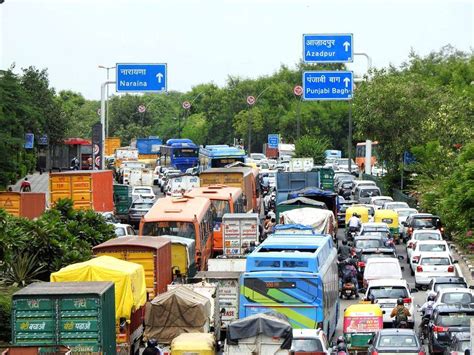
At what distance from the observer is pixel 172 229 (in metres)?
38.5

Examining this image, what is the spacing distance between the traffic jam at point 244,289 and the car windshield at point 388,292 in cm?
3

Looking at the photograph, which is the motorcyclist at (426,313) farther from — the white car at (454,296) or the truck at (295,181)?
the truck at (295,181)

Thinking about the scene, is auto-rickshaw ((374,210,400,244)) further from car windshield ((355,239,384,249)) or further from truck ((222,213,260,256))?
truck ((222,213,260,256))

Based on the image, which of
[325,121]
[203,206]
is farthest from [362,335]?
[325,121]

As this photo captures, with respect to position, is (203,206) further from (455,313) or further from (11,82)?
(11,82)

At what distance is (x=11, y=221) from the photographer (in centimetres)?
3328

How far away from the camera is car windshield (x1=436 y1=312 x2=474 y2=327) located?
91.7 feet

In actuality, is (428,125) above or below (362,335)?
above

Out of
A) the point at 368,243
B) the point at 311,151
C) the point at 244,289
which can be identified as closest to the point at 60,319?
the point at 244,289

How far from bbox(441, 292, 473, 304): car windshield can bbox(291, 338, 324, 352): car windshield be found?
764 cm

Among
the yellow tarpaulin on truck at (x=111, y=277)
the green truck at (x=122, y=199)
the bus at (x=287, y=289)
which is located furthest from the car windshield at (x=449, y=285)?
the green truck at (x=122, y=199)

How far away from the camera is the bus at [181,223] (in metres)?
38.5

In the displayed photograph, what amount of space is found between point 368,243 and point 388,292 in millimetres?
10850

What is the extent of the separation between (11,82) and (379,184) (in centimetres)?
2192
